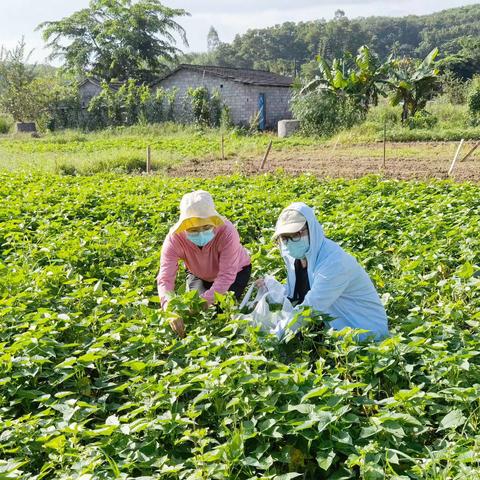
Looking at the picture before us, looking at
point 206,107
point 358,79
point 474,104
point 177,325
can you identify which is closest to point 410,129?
point 358,79

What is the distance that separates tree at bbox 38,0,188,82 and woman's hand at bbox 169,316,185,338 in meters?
32.0

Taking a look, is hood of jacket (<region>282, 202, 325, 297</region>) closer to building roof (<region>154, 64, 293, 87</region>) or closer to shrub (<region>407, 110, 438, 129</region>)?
shrub (<region>407, 110, 438, 129</region>)

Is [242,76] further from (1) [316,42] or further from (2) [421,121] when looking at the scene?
(1) [316,42]

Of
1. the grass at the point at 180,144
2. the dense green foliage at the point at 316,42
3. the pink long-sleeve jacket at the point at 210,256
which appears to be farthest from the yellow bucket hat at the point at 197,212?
the dense green foliage at the point at 316,42

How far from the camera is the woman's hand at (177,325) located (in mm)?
3441

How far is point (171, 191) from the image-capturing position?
27.0 ft

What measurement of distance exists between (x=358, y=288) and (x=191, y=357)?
1093mm

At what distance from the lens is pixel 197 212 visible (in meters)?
3.76

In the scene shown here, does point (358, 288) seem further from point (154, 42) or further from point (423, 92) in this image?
point (154, 42)

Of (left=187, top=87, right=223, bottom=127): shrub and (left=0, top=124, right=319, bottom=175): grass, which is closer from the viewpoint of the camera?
(left=0, top=124, right=319, bottom=175): grass

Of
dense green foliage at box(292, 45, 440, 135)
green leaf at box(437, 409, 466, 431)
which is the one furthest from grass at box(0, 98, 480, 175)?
green leaf at box(437, 409, 466, 431)

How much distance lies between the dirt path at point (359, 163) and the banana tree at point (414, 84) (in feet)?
13.9

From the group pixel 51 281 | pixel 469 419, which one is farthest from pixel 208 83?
pixel 469 419

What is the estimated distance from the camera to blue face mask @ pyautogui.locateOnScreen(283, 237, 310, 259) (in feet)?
11.7
